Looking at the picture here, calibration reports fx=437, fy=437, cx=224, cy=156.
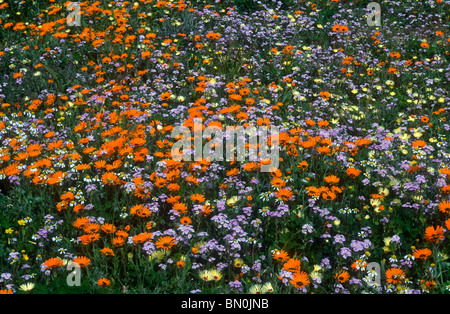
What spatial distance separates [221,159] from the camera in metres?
3.90

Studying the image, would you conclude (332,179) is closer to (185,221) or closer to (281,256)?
(281,256)

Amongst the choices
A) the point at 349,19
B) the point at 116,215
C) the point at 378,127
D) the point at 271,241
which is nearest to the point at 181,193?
the point at 116,215

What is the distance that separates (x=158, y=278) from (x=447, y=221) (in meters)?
2.01

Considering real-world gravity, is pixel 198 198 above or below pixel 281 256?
above

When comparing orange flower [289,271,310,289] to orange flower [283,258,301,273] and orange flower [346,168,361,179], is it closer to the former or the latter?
orange flower [283,258,301,273]

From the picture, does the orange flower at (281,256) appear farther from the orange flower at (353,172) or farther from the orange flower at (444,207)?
the orange flower at (444,207)

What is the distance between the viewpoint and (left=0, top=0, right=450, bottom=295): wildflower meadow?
2.90m

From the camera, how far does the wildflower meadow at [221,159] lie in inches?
114

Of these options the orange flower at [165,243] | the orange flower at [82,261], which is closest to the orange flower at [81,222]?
the orange flower at [82,261]

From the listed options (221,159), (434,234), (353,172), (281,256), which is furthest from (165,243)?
(434,234)

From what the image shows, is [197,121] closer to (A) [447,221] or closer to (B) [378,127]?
(B) [378,127]

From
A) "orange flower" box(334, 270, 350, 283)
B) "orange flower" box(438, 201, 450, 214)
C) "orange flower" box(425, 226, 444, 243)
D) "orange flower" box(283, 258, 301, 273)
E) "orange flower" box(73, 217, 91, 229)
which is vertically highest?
"orange flower" box(438, 201, 450, 214)

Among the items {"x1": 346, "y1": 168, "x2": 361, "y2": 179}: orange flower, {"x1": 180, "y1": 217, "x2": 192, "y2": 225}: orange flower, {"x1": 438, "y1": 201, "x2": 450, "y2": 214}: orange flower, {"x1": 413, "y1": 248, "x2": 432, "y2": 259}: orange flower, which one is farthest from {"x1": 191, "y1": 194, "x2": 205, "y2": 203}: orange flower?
{"x1": 438, "y1": 201, "x2": 450, "y2": 214}: orange flower

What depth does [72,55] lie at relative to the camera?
5.85m
